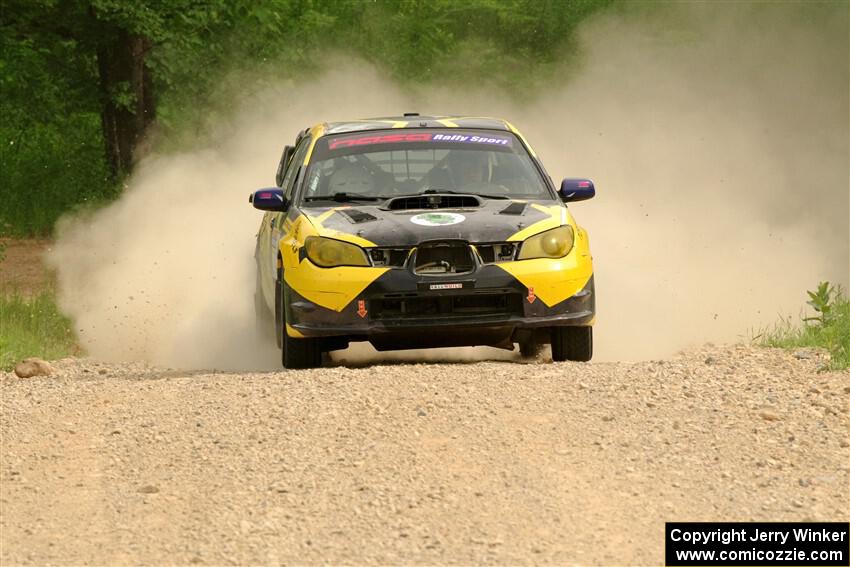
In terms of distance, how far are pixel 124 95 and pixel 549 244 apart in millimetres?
14459

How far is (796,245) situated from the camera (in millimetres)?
20328

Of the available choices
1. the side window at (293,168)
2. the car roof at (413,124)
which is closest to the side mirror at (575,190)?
the car roof at (413,124)

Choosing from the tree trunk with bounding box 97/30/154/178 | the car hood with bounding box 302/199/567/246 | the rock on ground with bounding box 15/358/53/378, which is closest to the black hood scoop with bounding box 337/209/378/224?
the car hood with bounding box 302/199/567/246

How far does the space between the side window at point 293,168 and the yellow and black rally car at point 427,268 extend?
0.42 meters

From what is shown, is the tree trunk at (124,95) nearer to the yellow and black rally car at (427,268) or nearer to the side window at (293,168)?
the side window at (293,168)

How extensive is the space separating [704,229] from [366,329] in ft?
35.9

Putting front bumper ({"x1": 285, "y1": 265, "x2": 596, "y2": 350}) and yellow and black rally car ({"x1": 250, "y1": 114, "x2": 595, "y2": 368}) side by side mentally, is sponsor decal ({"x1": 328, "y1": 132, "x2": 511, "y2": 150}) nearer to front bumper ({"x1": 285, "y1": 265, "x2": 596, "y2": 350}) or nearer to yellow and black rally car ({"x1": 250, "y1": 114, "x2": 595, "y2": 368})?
yellow and black rally car ({"x1": 250, "y1": 114, "x2": 595, "y2": 368})

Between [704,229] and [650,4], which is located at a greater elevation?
[650,4]

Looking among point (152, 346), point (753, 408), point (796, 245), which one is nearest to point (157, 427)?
point (753, 408)

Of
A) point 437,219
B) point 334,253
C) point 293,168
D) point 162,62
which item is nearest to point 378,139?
point 293,168

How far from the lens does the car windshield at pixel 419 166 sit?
39.8ft

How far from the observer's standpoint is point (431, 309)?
11047 mm

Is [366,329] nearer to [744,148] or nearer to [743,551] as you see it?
[743,551]

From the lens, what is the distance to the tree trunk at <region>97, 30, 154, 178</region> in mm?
24781
